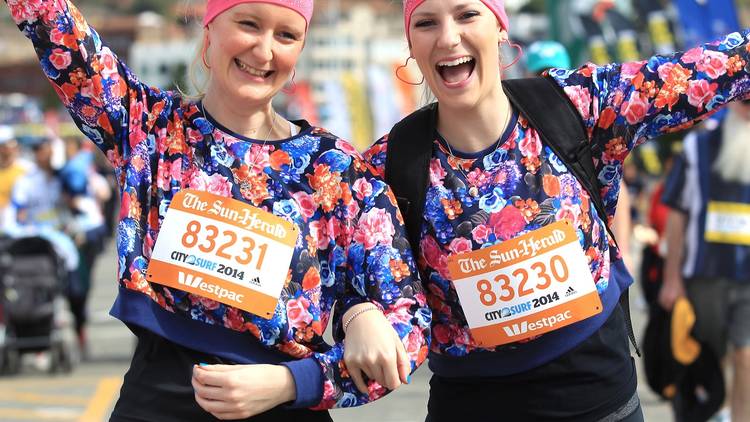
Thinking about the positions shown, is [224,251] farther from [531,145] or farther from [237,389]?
[531,145]

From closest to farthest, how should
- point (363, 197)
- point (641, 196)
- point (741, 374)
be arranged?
point (363, 197) → point (741, 374) → point (641, 196)

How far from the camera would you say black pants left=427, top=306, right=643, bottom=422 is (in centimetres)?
375

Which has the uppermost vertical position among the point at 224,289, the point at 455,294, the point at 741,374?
the point at 224,289

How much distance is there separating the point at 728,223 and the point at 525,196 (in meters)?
3.93

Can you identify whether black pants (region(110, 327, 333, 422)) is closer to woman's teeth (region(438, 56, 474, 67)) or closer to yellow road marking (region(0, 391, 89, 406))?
woman's teeth (region(438, 56, 474, 67))

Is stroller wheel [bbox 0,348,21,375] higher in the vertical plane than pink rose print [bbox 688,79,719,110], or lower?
lower

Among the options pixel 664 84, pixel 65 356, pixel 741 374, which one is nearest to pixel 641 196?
pixel 65 356

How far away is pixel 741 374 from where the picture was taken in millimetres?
7199

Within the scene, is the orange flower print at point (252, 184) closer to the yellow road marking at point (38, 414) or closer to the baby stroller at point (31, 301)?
the yellow road marking at point (38, 414)

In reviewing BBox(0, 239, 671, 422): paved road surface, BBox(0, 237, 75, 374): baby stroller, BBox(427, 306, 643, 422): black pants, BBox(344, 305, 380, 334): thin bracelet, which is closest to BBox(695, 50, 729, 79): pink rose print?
BBox(427, 306, 643, 422): black pants

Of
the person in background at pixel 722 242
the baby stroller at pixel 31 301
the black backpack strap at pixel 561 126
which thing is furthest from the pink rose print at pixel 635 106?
the baby stroller at pixel 31 301

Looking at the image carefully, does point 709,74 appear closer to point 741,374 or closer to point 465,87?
point 465,87

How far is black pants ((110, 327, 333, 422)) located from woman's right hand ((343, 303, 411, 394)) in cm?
32

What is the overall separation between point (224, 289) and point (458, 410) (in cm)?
84
